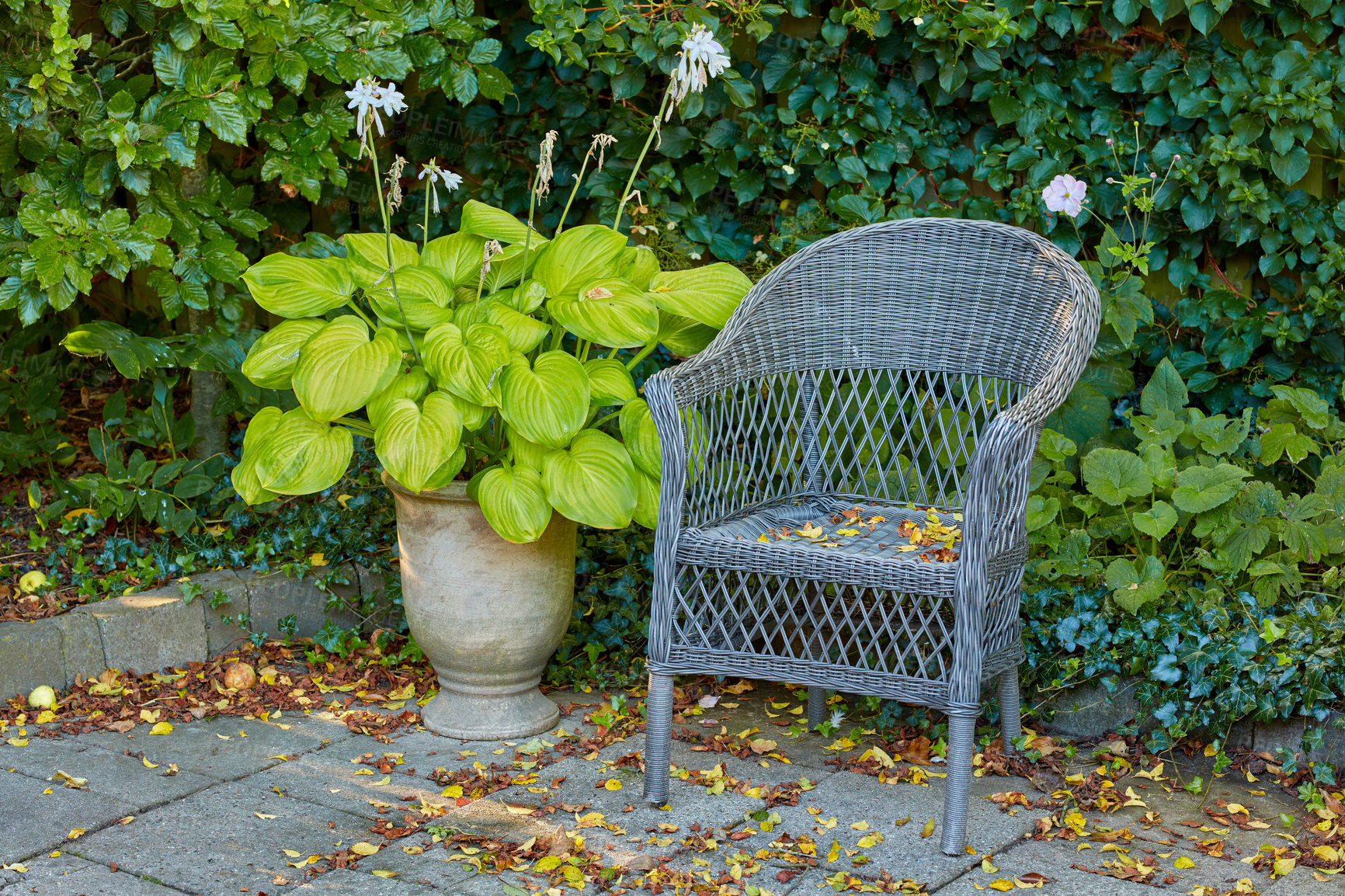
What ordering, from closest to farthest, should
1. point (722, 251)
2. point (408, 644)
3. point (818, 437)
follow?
point (818, 437) → point (408, 644) → point (722, 251)

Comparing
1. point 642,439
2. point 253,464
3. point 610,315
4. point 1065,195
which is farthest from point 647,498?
point 1065,195

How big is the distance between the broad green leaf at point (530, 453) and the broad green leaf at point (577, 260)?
0.31 meters

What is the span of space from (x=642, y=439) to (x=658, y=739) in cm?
58

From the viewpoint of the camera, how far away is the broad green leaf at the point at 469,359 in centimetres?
236

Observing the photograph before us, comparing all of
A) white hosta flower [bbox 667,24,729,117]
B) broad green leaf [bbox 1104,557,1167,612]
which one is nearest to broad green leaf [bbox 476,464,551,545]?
white hosta flower [bbox 667,24,729,117]

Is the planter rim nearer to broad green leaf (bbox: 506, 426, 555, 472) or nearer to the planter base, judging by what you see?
broad green leaf (bbox: 506, 426, 555, 472)

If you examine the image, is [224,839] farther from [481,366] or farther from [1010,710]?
[1010,710]

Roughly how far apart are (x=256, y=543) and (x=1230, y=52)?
8.90 ft

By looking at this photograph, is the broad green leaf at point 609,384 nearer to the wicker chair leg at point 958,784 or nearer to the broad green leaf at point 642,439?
the broad green leaf at point 642,439

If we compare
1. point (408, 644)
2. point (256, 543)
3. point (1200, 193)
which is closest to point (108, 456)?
point (256, 543)

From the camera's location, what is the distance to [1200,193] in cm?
310

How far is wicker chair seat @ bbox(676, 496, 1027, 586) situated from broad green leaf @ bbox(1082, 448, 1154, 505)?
1.21 feet

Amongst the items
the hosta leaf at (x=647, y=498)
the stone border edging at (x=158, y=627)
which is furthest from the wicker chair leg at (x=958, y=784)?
the stone border edging at (x=158, y=627)

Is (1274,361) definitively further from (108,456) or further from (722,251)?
(108,456)
